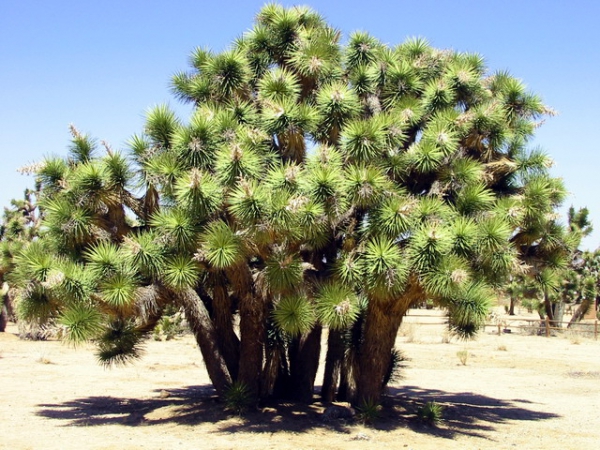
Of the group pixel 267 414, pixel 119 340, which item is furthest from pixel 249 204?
pixel 119 340

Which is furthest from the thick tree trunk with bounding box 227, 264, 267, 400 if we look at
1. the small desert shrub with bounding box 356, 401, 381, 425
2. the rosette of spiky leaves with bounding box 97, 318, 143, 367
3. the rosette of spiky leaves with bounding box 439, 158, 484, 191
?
the rosette of spiky leaves with bounding box 439, 158, 484, 191

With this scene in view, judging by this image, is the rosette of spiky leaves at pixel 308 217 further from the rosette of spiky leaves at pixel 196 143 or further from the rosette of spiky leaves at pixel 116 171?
the rosette of spiky leaves at pixel 116 171

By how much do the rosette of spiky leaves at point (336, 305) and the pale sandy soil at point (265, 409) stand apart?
1.65 metres

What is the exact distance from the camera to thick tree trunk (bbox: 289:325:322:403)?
10.9m

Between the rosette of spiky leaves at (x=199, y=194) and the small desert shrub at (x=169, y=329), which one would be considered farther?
the small desert shrub at (x=169, y=329)

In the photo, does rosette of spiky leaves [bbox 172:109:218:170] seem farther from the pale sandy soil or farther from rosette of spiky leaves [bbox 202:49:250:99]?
the pale sandy soil

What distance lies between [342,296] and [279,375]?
363cm

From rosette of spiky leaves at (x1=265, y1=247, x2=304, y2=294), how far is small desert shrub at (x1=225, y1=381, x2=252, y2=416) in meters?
2.12

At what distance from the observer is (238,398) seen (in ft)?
31.7

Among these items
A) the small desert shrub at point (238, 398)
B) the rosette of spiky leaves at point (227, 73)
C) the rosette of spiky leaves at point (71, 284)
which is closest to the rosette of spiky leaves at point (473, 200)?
the rosette of spiky leaves at point (227, 73)

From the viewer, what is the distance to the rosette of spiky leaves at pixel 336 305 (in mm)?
7828

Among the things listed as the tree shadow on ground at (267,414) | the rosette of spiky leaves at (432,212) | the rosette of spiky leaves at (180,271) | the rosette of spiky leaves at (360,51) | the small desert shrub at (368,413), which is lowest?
the tree shadow on ground at (267,414)

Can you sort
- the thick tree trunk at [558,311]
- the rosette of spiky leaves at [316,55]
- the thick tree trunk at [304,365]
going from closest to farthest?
1. the rosette of spiky leaves at [316,55]
2. the thick tree trunk at [304,365]
3. the thick tree trunk at [558,311]

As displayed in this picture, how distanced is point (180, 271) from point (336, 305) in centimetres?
184
